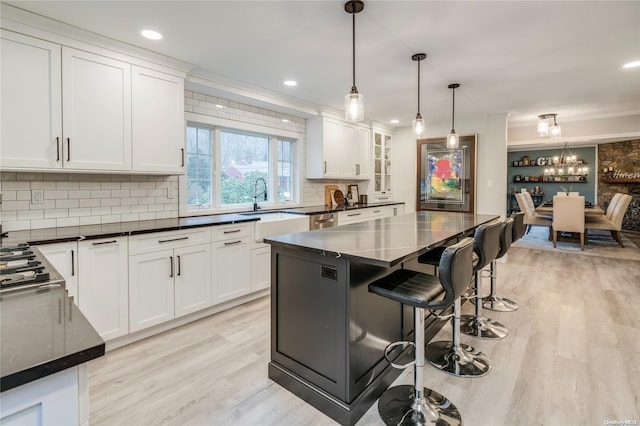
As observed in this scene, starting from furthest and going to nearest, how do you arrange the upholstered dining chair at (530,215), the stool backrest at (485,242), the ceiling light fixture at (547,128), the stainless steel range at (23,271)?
the upholstered dining chair at (530,215) < the ceiling light fixture at (547,128) < the stool backrest at (485,242) < the stainless steel range at (23,271)

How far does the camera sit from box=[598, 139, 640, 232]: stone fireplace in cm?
839

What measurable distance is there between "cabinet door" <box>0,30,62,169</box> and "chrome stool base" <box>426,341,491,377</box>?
309 centimetres

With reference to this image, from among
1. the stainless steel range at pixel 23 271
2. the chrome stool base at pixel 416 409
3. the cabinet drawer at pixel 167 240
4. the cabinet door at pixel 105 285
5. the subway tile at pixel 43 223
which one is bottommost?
the chrome stool base at pixel 416 409

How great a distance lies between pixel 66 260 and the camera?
2238 millimetres

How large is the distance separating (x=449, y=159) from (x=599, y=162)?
21.0 feet

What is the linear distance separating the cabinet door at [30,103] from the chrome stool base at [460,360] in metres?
3.09

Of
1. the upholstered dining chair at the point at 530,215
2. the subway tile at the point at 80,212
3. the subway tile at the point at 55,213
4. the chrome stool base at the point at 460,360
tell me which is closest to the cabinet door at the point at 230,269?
the subway tile at the point at 80,212

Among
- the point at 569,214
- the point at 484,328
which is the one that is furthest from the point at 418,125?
the point at 569,214

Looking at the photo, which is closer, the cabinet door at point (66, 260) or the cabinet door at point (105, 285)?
the cabinet door at point (66, 260)

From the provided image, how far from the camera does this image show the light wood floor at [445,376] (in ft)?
6.03

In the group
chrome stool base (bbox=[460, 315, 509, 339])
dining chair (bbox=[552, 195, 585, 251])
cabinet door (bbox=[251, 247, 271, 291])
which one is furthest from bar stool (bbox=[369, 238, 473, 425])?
dining chair (bbox=[552, 195, 585, 251])

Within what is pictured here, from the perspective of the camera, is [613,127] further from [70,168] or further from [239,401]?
[70,168]

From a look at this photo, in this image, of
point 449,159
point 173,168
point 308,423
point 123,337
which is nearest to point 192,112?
point 173,168

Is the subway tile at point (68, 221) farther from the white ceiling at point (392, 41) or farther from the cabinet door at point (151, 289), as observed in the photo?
the white ceiling at point (392, 41)
